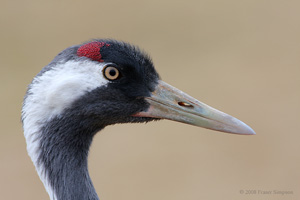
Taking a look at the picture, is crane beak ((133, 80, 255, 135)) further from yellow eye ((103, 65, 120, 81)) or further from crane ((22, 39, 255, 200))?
yellow eye ((103, 65, 120, 81))

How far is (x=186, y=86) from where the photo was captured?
37.6ft

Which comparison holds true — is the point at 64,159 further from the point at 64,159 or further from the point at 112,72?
the point at 112,72

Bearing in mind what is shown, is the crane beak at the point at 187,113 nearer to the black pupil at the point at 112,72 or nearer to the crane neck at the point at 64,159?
the black pupil at the point at 112,72

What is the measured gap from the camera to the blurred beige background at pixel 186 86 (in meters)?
8.98

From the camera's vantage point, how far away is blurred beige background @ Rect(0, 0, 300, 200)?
8.98 m

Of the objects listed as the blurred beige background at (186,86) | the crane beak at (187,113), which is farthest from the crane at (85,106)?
the blurred beige background at (186,86)

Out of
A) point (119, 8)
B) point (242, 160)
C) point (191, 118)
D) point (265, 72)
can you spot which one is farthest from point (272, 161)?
point (119, 8)

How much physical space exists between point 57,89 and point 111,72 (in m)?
0.38

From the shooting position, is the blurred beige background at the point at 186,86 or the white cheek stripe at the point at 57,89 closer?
the white cheek stripe at the point at 57,89

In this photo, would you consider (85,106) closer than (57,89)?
No

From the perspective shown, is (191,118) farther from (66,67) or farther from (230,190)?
(230,190)

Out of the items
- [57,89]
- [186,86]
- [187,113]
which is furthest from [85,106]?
[186,86]

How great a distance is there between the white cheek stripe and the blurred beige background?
509 cm

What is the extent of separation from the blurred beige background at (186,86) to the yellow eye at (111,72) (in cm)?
514
